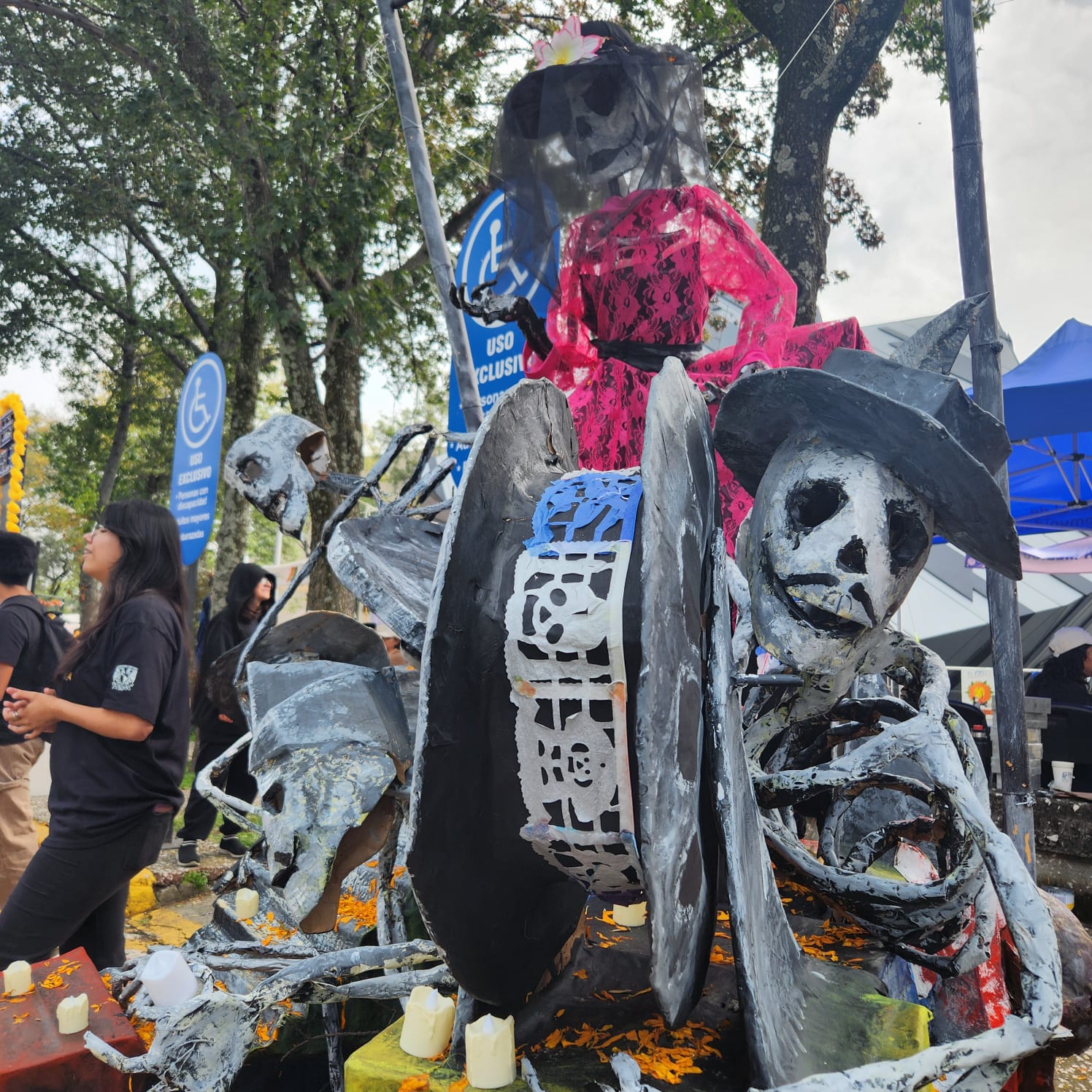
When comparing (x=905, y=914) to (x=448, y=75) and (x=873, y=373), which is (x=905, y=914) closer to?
(x=873, y=373)

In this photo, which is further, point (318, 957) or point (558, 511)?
point (318, 957)

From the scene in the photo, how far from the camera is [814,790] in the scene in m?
1.86

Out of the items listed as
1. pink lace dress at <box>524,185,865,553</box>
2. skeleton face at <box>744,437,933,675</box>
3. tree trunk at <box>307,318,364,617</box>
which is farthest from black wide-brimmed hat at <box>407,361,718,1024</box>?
tree trunk at <box>307,318,364,617</box>

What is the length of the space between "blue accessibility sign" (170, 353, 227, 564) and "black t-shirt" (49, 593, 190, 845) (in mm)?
3126

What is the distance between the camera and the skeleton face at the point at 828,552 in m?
1.56

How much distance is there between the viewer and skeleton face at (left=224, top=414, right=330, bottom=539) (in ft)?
7.59

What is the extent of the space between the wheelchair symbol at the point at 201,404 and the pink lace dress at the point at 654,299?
14.1 feet

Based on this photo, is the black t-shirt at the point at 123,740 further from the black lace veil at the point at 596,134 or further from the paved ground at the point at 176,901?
the black lace veil at the point at 596,134

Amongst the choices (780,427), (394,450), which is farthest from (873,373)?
(394,450)

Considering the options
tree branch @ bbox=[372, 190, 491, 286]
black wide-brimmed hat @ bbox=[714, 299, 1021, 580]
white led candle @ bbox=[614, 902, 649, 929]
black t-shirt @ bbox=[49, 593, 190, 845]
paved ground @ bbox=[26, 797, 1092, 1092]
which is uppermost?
tree branch @ bbox=[372, 190, 491, 286]

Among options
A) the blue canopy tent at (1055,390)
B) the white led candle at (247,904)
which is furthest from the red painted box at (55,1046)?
the blue canopy tent at (1055,390)

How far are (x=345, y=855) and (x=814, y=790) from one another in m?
0.94

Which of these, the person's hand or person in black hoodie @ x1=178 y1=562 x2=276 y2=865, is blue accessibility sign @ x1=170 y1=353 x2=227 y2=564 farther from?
the person's hand

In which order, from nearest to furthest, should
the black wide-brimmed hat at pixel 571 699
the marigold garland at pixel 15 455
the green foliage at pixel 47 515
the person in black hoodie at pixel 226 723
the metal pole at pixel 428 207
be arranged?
the black wide-brimmed hat at pixel 571 699 → the metal pole at pixel 428 207 → the person in black hoodie at pixel 226 723 → the marigold garland at pixel 15 455 → the green foliage at pixel 47 515
